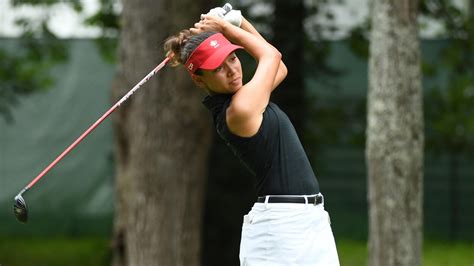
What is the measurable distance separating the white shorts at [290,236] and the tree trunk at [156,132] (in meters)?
4.28

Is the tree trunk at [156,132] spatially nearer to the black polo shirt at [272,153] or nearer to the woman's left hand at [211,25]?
Answer: the woman's left hand at [211,25]

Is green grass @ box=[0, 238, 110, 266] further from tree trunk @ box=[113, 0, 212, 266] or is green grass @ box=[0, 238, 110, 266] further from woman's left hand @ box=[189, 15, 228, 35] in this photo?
woman's left hand @ box=[189, 15, 228, 35]

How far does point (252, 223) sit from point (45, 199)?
8.24 metres

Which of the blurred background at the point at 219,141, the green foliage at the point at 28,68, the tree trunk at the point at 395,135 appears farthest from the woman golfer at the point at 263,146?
the green foliage at the point at 28,68

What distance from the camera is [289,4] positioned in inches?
446

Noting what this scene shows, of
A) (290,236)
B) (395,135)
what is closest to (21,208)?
(290,236)

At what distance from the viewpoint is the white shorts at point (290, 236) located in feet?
15.7

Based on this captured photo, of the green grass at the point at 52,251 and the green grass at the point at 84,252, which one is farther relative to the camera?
the green grass at the point at 52,251

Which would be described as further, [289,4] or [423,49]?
[423,49]

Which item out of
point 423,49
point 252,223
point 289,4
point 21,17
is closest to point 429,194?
point 423,49

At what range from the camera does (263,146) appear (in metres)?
4.85

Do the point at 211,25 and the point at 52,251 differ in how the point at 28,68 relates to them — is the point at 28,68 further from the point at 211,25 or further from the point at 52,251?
the point at 211,25

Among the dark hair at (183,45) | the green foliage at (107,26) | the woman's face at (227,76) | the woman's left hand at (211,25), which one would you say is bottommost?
the woman's face at (227,76)

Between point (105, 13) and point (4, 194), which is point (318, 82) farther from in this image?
point (4, 194)
